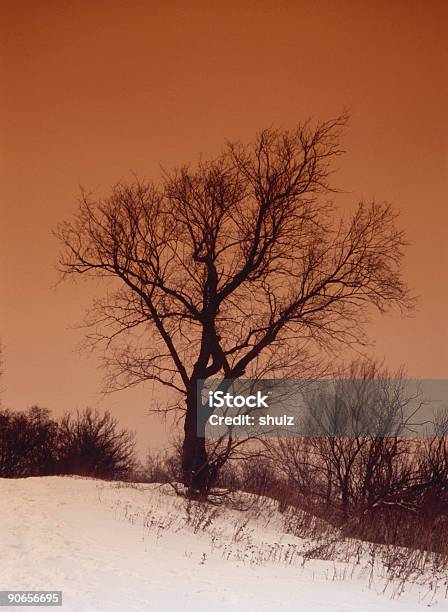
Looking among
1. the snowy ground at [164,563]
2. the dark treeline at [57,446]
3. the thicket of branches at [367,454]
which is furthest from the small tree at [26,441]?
the snowy ground at [164,563]

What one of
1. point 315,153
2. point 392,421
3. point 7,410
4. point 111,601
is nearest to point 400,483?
point 392,421

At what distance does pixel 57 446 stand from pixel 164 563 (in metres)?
34.8

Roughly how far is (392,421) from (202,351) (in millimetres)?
11229

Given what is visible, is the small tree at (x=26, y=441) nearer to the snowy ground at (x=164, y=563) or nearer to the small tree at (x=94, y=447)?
the small tree at (x=94, y=447)

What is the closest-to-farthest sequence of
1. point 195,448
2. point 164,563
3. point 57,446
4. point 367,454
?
point 164,563, point 195,448, point 367,454, point 57,446

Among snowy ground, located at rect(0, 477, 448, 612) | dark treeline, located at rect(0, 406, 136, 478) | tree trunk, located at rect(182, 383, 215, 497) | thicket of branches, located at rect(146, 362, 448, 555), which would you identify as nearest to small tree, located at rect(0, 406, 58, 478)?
dark treeline, located at rect(0, 406, 136, 478)

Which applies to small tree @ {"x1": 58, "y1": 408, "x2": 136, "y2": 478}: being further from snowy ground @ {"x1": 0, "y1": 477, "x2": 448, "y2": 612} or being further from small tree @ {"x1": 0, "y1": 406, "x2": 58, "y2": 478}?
snowy ground @ {"x1": 0, "y1": 477, "x2": 448, "y2": 612}

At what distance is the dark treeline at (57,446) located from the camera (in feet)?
131

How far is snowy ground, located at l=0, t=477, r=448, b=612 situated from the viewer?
9.80 meters

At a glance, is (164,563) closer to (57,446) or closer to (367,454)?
(367,454)

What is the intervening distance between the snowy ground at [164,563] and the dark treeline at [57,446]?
22.4 m

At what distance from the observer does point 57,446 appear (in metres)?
44.7

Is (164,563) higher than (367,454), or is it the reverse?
(367,454)

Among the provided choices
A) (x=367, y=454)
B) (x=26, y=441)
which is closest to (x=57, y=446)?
(x=26, y=441)
